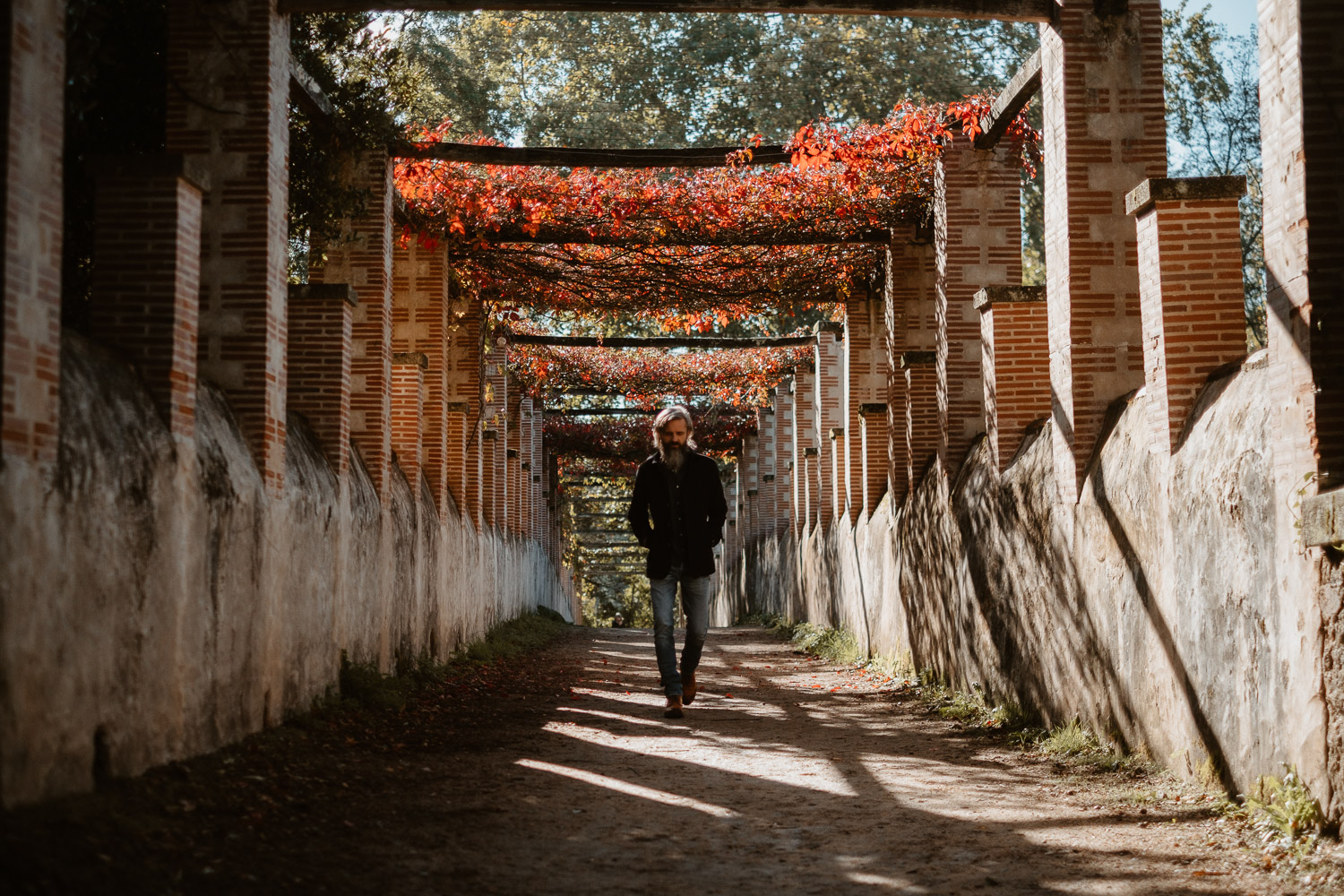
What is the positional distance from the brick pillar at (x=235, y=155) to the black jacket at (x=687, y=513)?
2.38 meters

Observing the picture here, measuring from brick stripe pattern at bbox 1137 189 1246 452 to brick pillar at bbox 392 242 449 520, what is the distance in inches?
306

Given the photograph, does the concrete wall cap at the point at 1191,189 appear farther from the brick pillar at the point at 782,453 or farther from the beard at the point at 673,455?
the brick pillar at the point at 782,453

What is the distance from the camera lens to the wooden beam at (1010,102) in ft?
28.5

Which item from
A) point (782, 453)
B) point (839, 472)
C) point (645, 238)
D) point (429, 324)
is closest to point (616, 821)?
point (645, 238)

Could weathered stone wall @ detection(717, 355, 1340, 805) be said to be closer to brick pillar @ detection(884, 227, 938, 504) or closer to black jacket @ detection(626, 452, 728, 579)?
black jacket @ detection(626, 452, 728, 579)

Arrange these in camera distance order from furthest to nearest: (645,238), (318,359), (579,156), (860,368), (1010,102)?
(860,368)
(645,238)
(579,156)
(1010,102)
(318,359)

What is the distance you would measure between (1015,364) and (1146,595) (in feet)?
9.99

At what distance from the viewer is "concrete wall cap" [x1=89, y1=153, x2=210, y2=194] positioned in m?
5.34

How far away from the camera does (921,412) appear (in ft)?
36.7

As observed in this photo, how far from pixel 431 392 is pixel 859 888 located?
912 centimetres

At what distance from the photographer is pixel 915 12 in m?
7.80

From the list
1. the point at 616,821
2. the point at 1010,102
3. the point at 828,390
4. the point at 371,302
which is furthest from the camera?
the point at 828,390

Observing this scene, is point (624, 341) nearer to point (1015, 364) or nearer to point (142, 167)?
point (1015, 364)

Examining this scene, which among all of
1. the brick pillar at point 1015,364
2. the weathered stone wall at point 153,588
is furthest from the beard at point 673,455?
the brick pillar at point 1015,364
